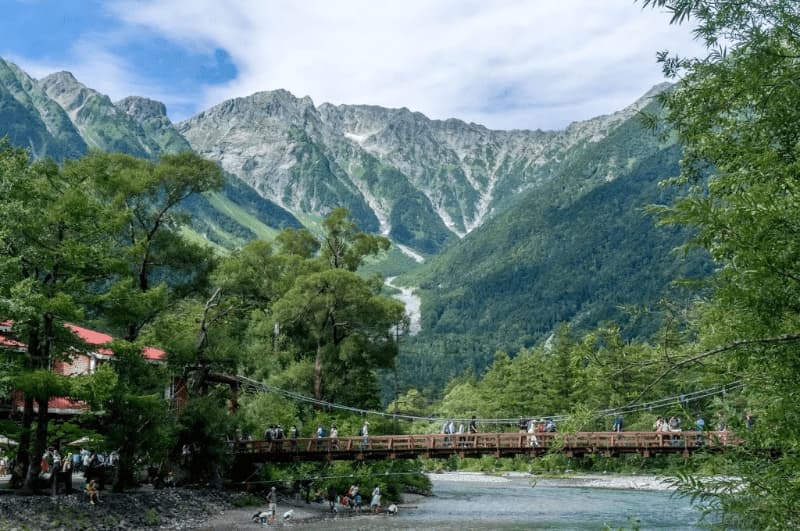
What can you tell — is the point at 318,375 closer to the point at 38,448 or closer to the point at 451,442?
the point at 451,442

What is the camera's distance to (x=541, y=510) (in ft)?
124

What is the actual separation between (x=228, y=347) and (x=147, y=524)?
375 inches

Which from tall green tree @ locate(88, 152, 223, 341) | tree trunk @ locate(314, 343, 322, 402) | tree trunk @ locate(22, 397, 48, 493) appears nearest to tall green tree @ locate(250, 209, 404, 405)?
tree trunk @ locate(314, 343, 322, 402)

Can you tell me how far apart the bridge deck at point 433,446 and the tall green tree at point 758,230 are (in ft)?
80.2

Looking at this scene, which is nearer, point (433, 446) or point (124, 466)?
point (124, 466)

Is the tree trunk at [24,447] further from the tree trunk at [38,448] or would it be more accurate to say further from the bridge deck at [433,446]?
the bridge deck at [433,446]

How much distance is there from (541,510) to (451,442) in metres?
7.74

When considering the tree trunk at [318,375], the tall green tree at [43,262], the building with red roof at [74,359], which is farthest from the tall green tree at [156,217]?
the tree trunk at [318,375]

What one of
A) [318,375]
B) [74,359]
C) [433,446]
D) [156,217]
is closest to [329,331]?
[318,375]

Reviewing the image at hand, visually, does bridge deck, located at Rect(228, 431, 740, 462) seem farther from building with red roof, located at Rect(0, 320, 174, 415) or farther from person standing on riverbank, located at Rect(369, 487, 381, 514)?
building with red roof, located at Rect(0, 320, 174, 415)

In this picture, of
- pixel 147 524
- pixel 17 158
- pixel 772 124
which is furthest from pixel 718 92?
pixel 147 524

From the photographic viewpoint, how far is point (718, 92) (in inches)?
272

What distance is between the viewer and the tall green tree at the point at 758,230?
226 inches

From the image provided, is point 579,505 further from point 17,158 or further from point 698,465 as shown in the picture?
point 698,465
